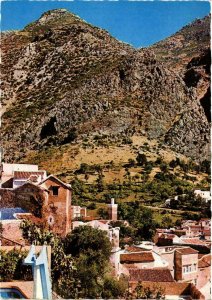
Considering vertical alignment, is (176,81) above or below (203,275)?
above

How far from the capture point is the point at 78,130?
245ft

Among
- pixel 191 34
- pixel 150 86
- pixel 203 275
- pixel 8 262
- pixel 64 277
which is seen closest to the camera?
pixel 8 262

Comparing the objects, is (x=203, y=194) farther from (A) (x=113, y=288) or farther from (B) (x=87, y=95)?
(A) (x=113, y=288)

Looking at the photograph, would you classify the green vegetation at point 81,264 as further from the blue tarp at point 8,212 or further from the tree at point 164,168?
the tree at point 164,168

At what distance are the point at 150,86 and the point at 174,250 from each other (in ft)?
196

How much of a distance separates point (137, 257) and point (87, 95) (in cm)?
5638

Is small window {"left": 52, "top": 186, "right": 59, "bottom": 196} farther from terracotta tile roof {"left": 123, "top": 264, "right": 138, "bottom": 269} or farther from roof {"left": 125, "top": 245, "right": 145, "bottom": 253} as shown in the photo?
roof {"left": 125, "top": 245, "right": 145, "bottom": 253}

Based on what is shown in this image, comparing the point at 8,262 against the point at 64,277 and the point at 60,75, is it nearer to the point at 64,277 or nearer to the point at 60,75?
the point at 64,277

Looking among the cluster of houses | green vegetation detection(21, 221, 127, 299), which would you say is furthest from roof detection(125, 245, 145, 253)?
green vegetation detection(21, 221, 127, 299)

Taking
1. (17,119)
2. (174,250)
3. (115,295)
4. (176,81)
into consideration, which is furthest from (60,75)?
(115,295)

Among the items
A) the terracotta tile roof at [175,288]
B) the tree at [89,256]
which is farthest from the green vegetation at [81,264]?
the terracotta tile roof at [175,288]

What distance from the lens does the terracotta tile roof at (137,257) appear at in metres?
22.8

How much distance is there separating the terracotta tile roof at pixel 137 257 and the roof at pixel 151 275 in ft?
3.62

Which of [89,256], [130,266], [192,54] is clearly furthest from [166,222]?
[192,54]
